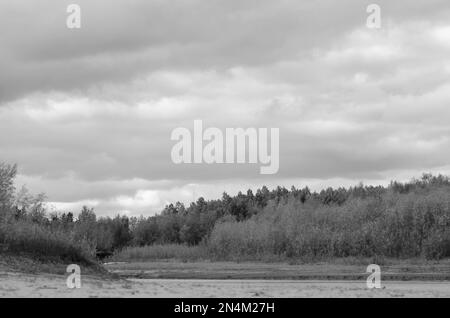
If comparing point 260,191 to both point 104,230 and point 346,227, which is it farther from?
point 346,227

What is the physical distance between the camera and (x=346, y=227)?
67.6 m

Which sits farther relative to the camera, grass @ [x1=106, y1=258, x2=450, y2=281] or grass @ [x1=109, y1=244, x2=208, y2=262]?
grass @ [x1=109, y1=244, x2=208, y2=262]

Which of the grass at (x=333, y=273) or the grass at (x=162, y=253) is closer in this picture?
the grass at (x=333, y=273)

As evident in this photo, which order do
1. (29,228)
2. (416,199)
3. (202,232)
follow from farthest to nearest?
(202,232) → (416,199) → (29,228)

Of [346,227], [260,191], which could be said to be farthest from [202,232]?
[260,191]

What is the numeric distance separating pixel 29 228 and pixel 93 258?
3865mm

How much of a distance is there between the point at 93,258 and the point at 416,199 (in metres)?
36.3

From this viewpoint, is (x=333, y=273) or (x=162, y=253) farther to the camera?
(x=162, y=253)
